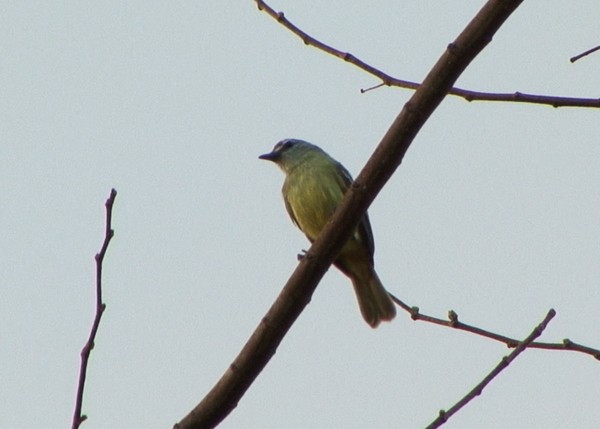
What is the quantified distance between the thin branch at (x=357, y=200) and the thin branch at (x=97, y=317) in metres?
0.45

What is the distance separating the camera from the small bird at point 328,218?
25.2ft

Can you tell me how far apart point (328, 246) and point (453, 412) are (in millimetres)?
904

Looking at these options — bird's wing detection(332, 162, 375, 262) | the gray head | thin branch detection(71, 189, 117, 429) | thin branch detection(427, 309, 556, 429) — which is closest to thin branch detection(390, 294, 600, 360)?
thin branch detection(427, 309, 556, 429)

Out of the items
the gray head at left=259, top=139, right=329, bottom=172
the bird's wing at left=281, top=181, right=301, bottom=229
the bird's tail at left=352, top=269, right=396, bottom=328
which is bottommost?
the bird's tail at left=352, top=269, right=396, bottom=328

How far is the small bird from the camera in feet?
25.2

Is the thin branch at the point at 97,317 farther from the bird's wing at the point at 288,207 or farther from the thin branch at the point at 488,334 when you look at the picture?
the bird's wing at the point at 288,207

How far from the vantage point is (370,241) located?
775 centimetres

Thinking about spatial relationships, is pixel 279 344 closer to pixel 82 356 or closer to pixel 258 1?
pixel 82 356

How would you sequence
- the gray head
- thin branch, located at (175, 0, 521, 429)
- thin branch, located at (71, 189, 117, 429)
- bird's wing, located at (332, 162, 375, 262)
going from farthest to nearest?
1. the gray head
2. bird's wing, located at (332, 162, 375, 262)
3. thin branch, located at (175, 0, 521, 429)
4. thin branch, located at (71, 189, 117, 429)

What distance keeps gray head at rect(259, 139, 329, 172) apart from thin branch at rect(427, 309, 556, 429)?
552cm

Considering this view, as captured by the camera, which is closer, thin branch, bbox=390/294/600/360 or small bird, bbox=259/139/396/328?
thin branch, bbox=390/294/600/360

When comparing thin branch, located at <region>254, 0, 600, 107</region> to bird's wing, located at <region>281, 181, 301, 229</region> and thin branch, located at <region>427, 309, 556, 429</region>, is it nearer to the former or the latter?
thin branch, located at <region>427, 309, 556, 429</region>

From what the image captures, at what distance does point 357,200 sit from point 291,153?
5.61 m

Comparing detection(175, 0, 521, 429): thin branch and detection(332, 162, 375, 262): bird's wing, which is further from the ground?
detection(332, 162, 375, 262): bird's wing
